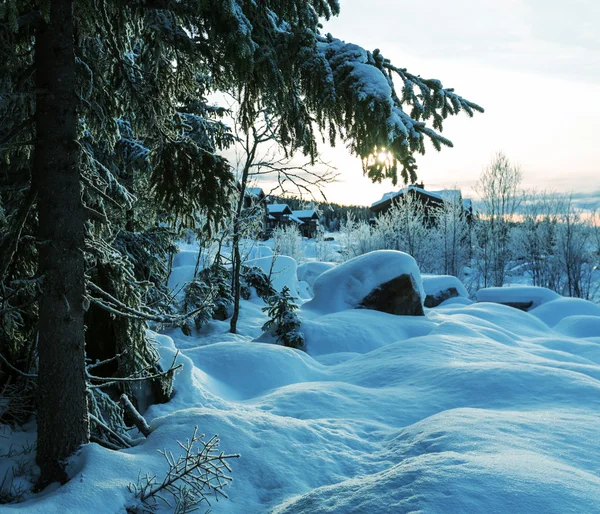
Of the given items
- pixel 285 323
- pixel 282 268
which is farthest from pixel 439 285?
pixel 285 323

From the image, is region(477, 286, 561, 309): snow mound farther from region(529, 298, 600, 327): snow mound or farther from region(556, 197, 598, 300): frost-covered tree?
region(556, 197, 598, 300): frost-covered tree

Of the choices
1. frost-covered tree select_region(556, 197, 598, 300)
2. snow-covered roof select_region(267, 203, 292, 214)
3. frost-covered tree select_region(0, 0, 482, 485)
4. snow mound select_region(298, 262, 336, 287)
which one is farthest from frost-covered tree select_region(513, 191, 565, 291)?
snow-covered roof select_region(267, 203, 292, 214)

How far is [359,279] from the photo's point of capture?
37.8ft

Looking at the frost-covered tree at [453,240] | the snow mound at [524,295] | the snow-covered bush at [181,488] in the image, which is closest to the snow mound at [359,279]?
the snow mound at [524,295]

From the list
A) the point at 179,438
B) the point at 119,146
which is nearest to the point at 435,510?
the point at 179,438

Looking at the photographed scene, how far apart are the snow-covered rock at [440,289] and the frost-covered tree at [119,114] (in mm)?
13944

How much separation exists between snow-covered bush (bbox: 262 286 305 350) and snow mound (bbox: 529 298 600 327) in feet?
29.0

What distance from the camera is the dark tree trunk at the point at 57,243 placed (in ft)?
9.04

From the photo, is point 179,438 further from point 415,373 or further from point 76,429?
point 415,373

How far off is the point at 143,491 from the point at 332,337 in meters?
6.74

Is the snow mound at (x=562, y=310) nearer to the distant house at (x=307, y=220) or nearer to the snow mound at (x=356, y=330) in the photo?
the snow mound at (x=356, y=330)

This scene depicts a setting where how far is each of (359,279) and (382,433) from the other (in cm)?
773

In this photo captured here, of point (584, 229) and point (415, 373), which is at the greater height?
point (584, 229)

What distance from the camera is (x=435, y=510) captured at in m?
2.11
